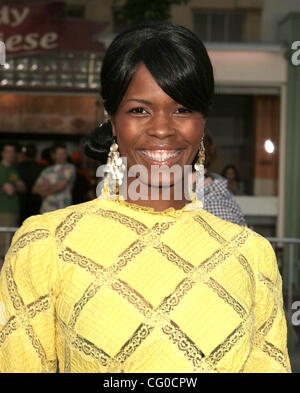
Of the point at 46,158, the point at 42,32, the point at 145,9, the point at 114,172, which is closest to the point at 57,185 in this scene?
the point at 46,158

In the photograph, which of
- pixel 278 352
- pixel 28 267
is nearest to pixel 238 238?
pixel 278 352

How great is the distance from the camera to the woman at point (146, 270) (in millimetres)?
1576

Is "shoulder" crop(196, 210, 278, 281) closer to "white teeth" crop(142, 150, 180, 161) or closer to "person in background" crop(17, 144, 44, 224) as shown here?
"white teeth" crop(142, 150, 180, 161)

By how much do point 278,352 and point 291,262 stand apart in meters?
4.46

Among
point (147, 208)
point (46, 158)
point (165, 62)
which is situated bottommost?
point (46, 158)

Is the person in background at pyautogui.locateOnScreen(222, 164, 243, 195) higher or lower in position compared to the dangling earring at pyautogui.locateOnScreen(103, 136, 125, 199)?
lower

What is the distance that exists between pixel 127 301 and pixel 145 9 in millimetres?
7405

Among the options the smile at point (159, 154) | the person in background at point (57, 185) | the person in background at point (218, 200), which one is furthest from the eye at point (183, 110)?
the person in background at point (57, 185)

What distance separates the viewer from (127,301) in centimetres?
160

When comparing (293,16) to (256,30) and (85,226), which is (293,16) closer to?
(256,30)

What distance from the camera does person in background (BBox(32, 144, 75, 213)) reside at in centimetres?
825

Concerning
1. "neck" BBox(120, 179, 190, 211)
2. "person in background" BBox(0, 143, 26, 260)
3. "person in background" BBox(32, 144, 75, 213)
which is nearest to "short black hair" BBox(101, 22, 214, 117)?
"neck" BBox(120, 179, 190, 211)

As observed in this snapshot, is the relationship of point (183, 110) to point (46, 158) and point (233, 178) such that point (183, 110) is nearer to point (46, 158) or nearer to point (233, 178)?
point (46, 158)

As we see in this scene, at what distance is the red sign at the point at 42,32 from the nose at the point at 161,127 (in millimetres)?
8078
